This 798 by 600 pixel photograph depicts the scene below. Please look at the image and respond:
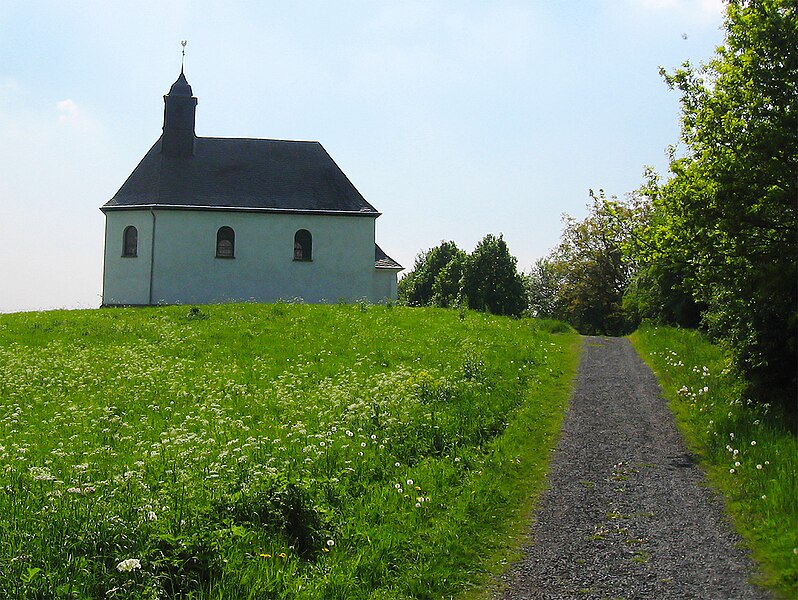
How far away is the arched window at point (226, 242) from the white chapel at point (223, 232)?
5 centimetres

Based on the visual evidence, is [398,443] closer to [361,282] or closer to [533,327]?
[533,327]

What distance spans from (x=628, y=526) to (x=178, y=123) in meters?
34.7

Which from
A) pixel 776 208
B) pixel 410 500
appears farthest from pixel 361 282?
pixel 410 500

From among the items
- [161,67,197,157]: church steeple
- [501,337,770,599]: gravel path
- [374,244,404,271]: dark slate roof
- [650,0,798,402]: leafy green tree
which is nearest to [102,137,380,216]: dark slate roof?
[161,67,197,157]: church steeple

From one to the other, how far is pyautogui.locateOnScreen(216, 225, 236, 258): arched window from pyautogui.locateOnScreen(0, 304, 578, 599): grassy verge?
1792 cm

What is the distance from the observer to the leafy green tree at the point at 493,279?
39719 millimetres

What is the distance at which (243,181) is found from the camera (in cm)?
3716

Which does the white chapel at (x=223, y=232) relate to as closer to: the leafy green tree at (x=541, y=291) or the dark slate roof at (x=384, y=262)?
the dark slate roof at (x=384, y=262)

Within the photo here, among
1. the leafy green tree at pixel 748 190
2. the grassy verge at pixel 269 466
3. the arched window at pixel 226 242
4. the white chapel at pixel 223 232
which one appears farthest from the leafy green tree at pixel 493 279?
the leafy green tree at pixel 748 190

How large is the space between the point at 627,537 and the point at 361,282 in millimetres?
30004

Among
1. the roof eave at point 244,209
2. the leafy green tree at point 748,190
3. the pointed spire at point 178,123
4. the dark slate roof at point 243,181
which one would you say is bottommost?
the leafy green tree at point 748,190

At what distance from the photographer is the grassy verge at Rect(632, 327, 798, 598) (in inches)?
266

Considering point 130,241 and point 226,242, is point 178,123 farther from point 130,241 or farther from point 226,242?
point 226,242

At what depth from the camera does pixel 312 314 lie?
81.0 feet
